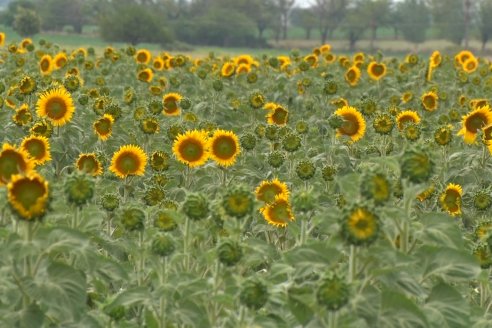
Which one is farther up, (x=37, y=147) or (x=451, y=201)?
(x=37, y=147)

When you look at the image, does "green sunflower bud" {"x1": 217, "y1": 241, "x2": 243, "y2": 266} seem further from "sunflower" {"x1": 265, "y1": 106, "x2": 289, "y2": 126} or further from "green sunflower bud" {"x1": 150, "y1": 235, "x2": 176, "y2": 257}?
"sunflower" {"x1": 265, "y1": 106, "x2": 289, "y2": 126}

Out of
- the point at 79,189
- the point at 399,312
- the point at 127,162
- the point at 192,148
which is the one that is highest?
the point at 79,189

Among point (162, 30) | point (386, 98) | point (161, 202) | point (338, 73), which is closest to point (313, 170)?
point (161, 202)

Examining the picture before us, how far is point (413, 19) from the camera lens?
352 feet

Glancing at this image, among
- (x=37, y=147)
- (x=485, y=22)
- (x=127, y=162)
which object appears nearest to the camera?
(x=37, y=147)

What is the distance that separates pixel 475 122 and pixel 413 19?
104m

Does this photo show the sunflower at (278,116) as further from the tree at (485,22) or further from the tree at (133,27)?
the tree at (485,22)

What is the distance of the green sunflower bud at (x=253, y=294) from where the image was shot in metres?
2.89

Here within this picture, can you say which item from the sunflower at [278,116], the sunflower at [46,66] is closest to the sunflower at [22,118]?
the sunflower at [278,116]

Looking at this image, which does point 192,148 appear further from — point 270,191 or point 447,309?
point 447,309

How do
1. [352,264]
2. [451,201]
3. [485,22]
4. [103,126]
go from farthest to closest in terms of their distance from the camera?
[485,22], [103,126], [451,201], [352,264]

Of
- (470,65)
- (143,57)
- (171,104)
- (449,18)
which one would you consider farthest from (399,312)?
(449,18)

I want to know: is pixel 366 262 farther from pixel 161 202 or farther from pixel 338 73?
pixel 338 73

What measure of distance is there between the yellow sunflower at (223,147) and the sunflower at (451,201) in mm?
1773
